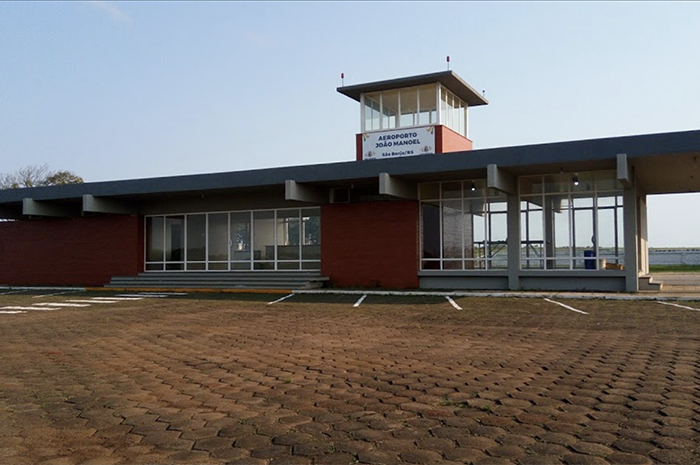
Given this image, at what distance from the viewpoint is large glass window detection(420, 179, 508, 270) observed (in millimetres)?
20781

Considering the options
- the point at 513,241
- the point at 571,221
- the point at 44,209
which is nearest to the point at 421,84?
the point at 513,241

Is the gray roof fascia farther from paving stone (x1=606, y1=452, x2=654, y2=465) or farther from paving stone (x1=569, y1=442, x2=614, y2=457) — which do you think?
paving stone (x1=606, y1=452, x2=654, y2=465)

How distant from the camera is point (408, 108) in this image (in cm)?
2489

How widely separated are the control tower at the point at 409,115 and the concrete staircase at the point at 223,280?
17.5ft

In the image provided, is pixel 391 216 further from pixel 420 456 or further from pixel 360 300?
pixel 420 456

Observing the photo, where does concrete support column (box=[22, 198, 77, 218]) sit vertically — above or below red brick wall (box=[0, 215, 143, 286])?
above

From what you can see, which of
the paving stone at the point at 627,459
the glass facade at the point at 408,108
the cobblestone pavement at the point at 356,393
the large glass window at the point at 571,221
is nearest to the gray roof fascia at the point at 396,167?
the large glass window at the point at 571,221

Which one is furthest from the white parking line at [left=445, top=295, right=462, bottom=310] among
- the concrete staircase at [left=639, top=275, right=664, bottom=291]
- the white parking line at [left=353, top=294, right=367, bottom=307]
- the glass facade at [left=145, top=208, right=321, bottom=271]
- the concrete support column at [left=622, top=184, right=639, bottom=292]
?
the concrete staircase at [left=639, top=275, right=664, bottom=291]

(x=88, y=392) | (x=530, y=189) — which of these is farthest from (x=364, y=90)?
(x=88, y=392)

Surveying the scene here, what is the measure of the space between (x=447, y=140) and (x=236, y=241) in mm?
9194

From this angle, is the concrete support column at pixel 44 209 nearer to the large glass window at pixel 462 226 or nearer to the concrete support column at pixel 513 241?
the large glass window at pixel 462 226

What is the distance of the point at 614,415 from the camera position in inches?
216

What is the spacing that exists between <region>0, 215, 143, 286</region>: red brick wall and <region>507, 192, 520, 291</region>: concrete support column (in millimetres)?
15343

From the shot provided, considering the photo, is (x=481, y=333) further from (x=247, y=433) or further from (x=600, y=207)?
(x=600, y=207)
